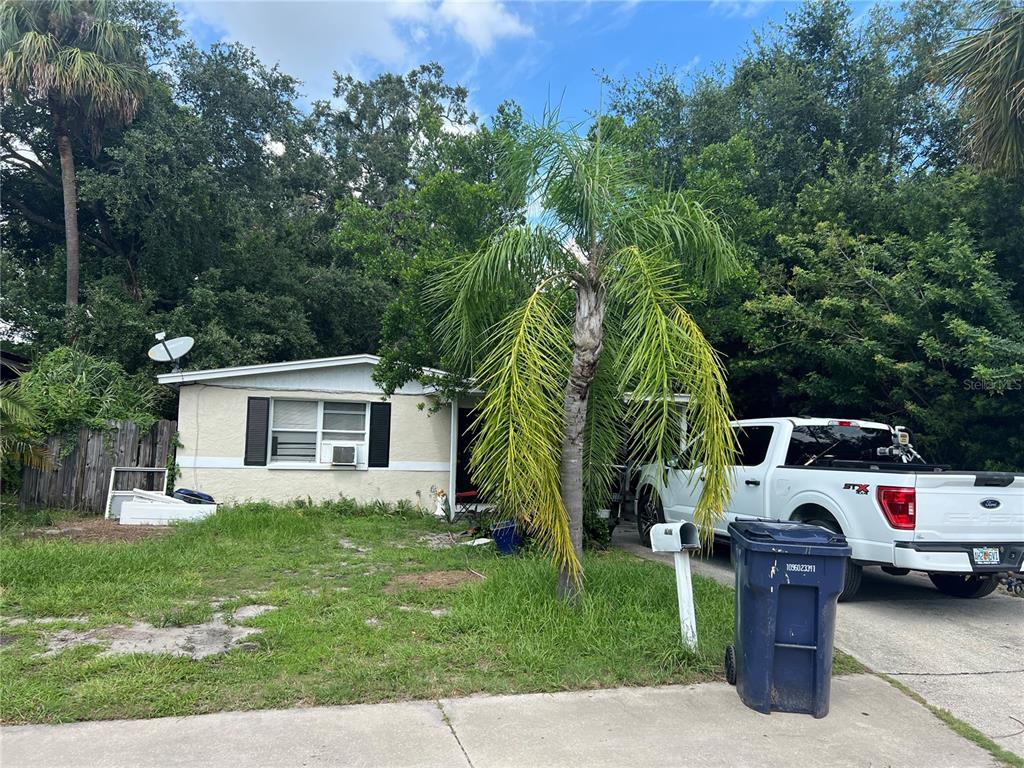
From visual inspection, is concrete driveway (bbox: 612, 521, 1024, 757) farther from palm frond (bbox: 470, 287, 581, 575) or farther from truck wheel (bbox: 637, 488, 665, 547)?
palm frond (bbox: 470, 287, 581, 575)

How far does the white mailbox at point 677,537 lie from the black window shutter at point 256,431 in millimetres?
8994

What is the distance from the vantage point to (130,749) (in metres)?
3.54

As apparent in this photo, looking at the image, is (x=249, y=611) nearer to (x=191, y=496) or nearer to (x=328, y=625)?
(x=328, y=625)

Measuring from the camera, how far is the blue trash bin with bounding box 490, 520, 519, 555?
882cm

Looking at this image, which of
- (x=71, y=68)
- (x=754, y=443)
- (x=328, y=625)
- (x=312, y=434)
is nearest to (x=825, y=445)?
(x=754, y=443)

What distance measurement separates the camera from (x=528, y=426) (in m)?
5.31

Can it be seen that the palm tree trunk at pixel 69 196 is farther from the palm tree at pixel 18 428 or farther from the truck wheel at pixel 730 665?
the truck wheel at pixel 730 665

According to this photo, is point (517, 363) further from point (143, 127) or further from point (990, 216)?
point (143, 127)

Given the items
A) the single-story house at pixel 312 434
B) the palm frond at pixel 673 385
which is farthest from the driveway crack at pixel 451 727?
the single-story house at pixel 312 434

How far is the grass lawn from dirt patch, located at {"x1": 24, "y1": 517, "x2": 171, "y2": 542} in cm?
53

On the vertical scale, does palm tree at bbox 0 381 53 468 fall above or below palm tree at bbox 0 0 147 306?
below

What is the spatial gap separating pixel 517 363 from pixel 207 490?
28.4 feet

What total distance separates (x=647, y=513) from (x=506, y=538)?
2.83 meters

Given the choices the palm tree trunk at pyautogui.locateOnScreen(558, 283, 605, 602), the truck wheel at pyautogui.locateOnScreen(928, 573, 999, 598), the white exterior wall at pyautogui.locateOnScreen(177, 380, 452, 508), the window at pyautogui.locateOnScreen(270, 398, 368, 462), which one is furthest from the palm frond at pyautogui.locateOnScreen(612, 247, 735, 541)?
the window at pyautogui.locateOnScreen(270, 398, 368, 462)
